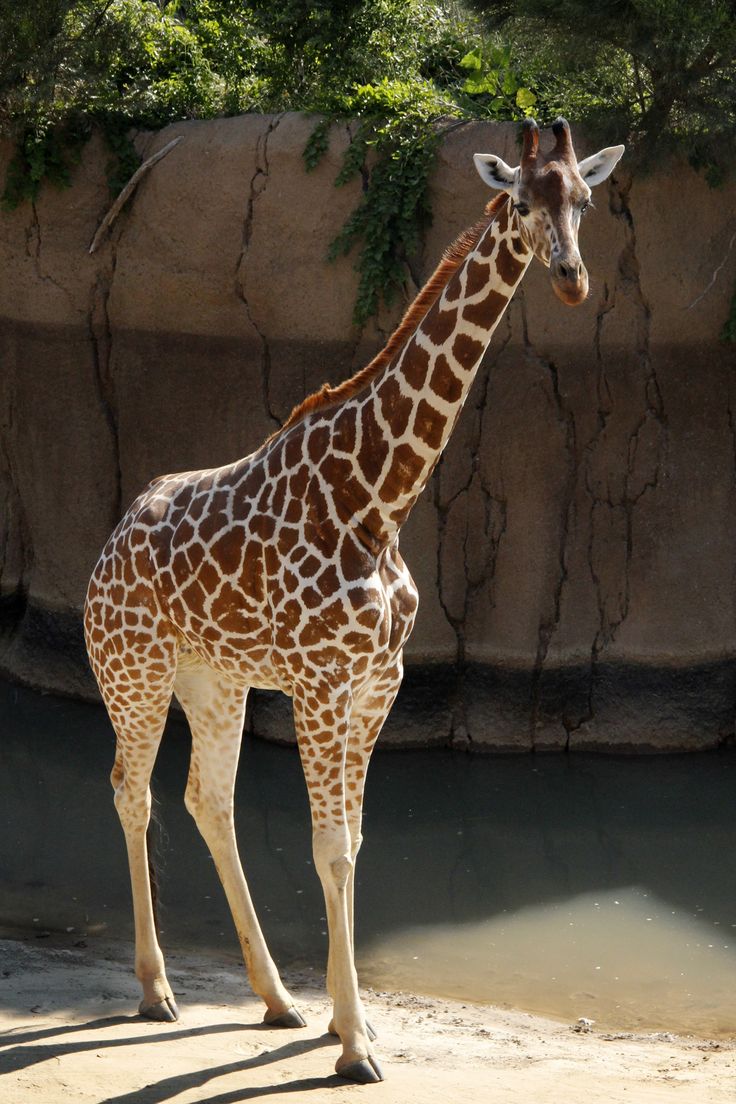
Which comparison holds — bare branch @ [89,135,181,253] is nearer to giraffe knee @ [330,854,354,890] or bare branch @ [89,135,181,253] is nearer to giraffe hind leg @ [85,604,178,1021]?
giraffe hind leg @ [85,604,178,1021]

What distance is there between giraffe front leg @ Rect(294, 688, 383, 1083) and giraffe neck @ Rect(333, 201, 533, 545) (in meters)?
0.58

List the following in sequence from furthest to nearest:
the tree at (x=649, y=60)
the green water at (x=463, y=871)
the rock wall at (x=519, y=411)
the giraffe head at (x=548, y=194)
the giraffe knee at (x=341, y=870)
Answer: the rock wall at (x=519, y=411) < the tree at (x=649, y=60) < the green water at (x=463, y=871) < the giraffe knee at (x=341, y=870) < the giraffe head at (x=548, y=194)

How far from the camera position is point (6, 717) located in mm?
8242

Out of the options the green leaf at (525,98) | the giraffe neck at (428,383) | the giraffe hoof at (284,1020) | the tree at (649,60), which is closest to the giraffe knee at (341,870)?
the giraffe hoof at (284,1020)

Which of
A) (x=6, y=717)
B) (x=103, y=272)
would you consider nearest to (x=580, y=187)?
(x=103, y=272)

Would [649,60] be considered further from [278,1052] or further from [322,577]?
[278,1052]

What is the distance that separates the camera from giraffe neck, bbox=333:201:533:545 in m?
4.04

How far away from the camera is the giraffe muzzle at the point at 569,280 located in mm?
3518

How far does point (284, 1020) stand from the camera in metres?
4.68

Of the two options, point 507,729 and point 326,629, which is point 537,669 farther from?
point 326,629

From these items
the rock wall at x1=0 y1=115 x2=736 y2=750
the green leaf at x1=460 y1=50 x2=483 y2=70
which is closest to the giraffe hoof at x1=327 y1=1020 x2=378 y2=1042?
the rock wall at x1=0 y1=115 x2=736 y2=750

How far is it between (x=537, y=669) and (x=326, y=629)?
3.64 meters

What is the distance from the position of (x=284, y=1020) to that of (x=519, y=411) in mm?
3864

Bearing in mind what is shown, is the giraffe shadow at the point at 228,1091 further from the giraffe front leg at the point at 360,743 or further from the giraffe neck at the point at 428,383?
the giraffe neck at the point at 428,383
